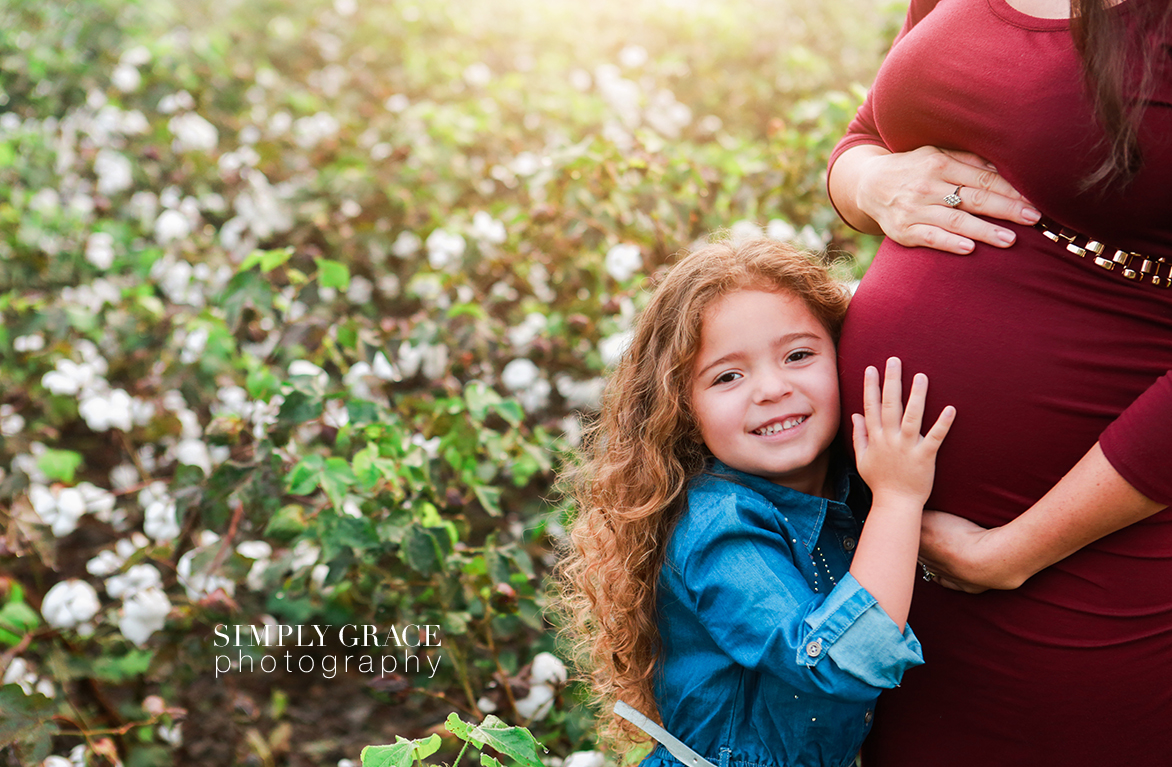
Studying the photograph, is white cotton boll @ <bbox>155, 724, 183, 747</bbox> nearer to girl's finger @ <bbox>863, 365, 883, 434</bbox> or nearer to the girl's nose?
the girl's nose

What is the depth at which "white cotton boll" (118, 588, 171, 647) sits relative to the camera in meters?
2.17

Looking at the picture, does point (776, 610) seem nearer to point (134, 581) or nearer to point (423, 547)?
point (423, 547)

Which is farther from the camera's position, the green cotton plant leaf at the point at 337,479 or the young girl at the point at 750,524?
the green cotton plant leaf at the point at 337,479

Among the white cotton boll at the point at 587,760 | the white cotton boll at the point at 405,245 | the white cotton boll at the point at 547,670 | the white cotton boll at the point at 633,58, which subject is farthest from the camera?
the white cotton boll at the point at 633,58

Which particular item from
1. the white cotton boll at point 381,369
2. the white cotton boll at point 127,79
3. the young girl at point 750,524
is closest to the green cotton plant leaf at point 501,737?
the young girl at point 750,524

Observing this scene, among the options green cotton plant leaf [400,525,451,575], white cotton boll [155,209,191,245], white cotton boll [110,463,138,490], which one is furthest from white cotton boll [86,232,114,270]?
green cotton plant leaf [400,525,451,575]

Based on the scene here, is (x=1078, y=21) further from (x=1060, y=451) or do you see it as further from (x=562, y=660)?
(x=562, y=660)

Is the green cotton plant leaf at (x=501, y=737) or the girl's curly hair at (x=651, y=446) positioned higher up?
the girl's curly hair at (x=651, y=446)

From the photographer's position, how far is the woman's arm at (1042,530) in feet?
3.53

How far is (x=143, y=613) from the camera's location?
218cm

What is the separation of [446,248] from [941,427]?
1829 mm

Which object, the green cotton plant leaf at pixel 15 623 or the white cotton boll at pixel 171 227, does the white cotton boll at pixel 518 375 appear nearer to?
the green cotton plant leaf at pixel 15 623

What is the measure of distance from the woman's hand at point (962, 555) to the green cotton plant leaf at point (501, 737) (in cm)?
58

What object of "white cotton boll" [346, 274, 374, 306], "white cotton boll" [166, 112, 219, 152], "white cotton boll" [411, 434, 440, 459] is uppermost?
"white cotton boll" [166, 112, 219, 152]
